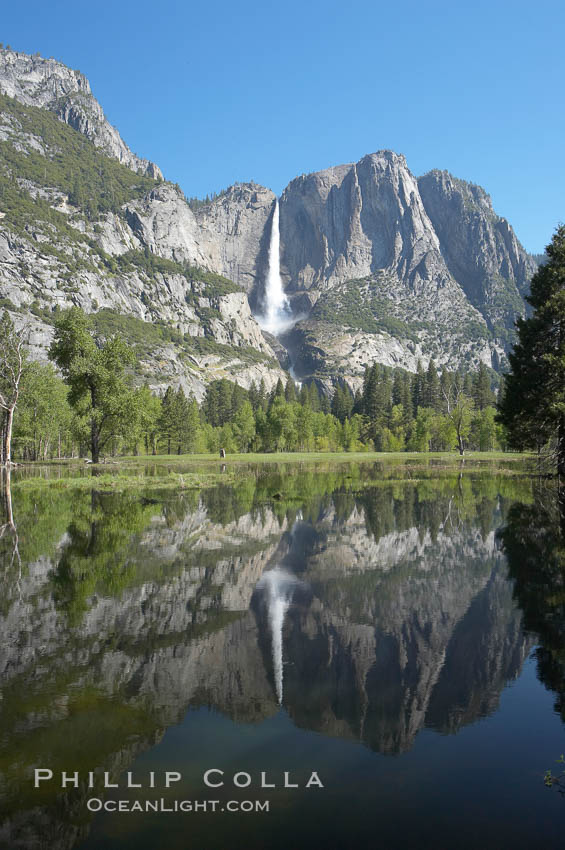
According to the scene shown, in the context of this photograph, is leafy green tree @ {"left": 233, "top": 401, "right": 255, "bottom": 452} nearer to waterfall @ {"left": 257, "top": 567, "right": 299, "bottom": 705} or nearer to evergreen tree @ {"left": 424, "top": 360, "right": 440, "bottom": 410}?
evergreen tree @ {"left": 424, "top": 360, "right": 440, "bottom": 410}

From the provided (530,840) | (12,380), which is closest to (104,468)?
(12,380)

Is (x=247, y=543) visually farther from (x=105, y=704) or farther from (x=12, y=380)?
(x=12, y=380)

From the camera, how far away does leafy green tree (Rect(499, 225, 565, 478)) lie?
111 ft

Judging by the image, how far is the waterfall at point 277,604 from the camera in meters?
→ 7.53

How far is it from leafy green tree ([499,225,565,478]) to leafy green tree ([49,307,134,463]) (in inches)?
1307

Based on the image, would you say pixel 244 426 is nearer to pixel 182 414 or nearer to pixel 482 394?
pixel 182 414

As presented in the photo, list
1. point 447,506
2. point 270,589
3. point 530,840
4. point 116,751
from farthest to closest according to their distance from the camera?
point 447,506 → point 270,589 → point 116,751 → point 530,840

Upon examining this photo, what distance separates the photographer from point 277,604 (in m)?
10.4

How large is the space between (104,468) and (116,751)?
171 ft

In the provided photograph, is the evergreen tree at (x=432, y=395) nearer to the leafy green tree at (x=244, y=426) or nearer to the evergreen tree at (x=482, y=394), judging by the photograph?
the evergreen tree at (x=482, y=394)

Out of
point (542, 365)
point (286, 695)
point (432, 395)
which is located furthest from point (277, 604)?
point (432, 395)

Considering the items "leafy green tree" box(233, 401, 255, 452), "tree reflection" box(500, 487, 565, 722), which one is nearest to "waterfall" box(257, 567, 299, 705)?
"tree reflection" box(500, 487, 565, 722)

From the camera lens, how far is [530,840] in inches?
163

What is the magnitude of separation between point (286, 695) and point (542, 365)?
3319 cm
